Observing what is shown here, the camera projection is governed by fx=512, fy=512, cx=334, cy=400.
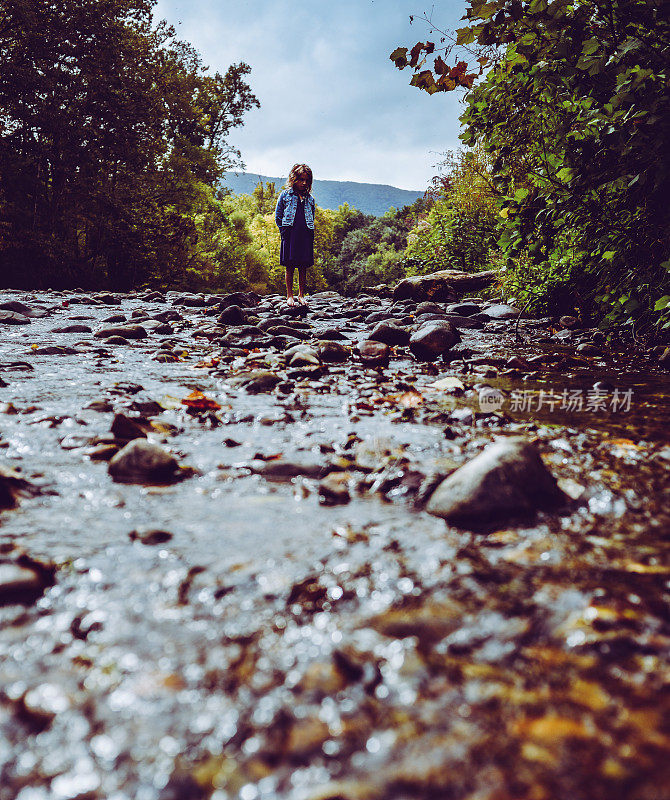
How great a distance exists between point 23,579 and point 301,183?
8.10 metres

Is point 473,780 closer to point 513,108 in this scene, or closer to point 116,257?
point 513,108

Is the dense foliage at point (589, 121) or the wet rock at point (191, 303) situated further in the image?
the wet rock at point (191, 303)

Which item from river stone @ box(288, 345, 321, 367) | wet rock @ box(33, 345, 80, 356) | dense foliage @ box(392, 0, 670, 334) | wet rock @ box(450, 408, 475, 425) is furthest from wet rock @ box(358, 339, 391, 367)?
wet rock @ box(33, 345, 80, 356)

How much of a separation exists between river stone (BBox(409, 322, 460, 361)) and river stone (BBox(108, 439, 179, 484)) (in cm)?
324

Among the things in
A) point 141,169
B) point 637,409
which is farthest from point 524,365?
point 141,169

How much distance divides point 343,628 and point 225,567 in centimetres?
35

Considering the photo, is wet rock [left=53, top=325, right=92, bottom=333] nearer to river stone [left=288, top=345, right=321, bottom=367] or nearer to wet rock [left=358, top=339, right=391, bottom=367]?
river stone [left=288, top=345, right=321, bottom=367]

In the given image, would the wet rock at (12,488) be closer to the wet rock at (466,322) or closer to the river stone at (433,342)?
the river stone at (433,342)

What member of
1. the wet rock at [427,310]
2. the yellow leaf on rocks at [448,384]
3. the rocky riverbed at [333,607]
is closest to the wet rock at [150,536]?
the rocky riverbed at [333,607]

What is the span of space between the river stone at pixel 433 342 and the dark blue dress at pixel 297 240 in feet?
14.0

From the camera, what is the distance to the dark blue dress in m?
8.46

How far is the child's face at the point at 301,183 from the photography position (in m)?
8.18

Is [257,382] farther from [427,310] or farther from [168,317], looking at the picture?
[427,310]

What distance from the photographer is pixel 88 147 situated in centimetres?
1755
